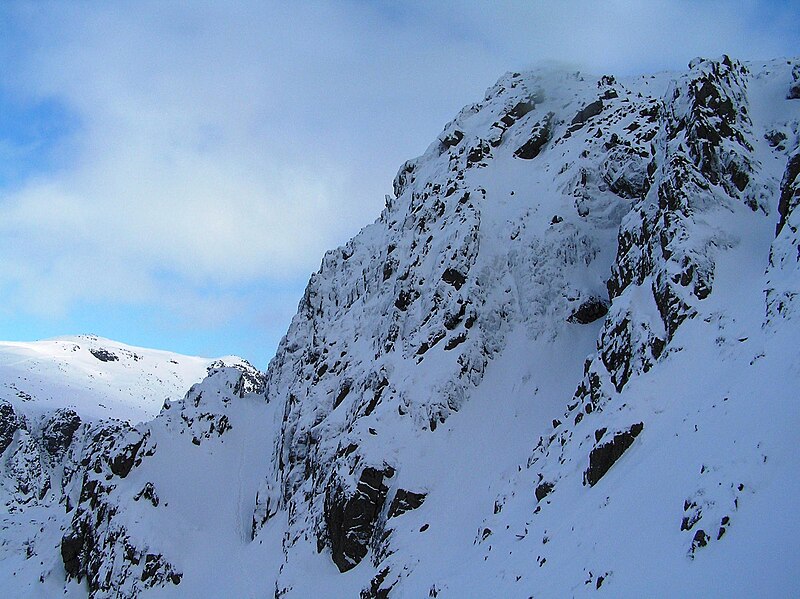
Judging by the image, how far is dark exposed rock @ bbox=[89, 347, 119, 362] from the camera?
15362 cm

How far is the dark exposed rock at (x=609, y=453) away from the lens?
19.5 meters

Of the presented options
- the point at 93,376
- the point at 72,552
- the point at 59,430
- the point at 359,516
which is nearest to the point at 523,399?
the point at 359,516

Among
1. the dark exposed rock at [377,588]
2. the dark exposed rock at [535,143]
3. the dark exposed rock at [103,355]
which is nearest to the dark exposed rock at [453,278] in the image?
the dark exposed rock at [535,143]

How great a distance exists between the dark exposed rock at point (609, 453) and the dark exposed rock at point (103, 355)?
156038 millimetres

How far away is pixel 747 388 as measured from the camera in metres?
16.0

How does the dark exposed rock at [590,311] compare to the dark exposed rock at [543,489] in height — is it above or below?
above

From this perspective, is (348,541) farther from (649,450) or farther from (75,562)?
(75,562)

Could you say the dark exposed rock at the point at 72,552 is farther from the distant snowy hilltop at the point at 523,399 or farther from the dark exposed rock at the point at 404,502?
the dark exposed rock at the point at 404,502

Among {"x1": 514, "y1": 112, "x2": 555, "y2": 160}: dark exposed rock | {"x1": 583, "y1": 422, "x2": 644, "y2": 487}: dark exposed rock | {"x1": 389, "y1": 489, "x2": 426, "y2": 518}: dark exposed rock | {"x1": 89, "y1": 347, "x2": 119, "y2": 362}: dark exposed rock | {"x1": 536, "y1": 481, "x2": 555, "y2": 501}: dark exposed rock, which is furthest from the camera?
{"x1": 89, "y1": 347, "x2": 119, "y2": 362}: dark exposed rock

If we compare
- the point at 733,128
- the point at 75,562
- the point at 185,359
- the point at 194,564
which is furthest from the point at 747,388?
the point at 185,359

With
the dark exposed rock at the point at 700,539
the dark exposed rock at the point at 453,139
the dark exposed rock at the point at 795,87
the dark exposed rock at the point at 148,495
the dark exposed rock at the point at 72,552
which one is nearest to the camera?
the dark exposed rock at the point at 700,539

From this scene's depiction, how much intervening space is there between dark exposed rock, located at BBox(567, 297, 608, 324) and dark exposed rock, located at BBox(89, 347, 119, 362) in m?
146

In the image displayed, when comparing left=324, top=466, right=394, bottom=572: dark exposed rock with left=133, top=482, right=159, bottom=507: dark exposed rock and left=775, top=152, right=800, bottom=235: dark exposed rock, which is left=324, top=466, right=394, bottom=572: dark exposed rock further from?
left=133, top=482, right=159, bottom=507: dark exposed rock

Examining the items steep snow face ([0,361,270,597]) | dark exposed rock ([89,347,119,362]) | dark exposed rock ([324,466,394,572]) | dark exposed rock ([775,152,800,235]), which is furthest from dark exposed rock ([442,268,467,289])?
dark exposed rock ([89,347,119,362])
